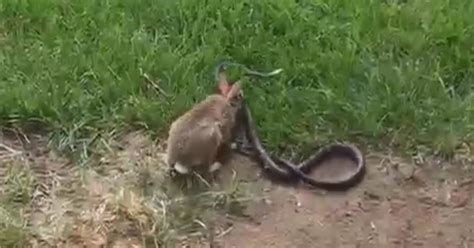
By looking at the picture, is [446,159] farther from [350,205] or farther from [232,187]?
[232,187]

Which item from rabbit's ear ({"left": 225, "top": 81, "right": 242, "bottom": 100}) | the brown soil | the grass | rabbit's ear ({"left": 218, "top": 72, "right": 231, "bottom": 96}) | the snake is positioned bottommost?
the brown soil

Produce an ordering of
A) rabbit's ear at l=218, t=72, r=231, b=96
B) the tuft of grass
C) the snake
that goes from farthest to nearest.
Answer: rabbit's ear at l=218, t=72, r=231, b=96
the snake
the tuft of grass

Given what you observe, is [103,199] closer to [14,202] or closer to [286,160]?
[14,202]

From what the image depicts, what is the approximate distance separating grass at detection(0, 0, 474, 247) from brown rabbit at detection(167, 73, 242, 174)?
15 cm

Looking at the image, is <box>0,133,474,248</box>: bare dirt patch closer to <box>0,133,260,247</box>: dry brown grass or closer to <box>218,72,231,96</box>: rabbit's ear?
<box>0,133,260,247</box>: dry brown grass

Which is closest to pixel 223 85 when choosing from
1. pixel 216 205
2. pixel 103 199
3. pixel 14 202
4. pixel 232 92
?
pixel 232 92

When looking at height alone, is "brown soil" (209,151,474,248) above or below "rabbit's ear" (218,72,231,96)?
below

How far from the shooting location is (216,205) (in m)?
3.81

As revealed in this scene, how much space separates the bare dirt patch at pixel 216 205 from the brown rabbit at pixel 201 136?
0.28ft

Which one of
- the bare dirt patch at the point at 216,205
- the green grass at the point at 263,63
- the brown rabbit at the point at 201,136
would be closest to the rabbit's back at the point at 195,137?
the brown rabbit at the point at 201,136

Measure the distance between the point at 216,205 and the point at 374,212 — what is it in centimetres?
50

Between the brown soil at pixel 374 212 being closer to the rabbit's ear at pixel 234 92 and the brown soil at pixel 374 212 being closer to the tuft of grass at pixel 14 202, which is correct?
the rabbit's ear at pixel 234 92

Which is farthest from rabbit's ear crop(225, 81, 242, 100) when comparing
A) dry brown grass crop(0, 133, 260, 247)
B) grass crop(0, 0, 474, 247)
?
dry brown grass crop(0, 133, 260, 247)

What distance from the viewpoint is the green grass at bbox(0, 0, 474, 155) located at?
13.6 feet
